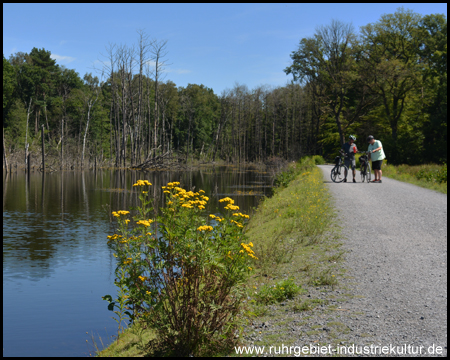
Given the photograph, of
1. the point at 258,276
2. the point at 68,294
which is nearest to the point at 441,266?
the point at 258,276

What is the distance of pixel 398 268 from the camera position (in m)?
6.75

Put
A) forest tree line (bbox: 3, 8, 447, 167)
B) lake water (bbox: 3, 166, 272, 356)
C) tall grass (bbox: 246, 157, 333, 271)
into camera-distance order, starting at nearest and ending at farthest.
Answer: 1. lake water (bbox: 3, 166, 272, 356)
2. tall grass (bbox: 246, 157, 333, 271)
3. forest tree line (bbox: 3, 8, 447, 167)

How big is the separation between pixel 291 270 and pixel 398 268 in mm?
1761

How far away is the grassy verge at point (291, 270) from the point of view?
5.13 m

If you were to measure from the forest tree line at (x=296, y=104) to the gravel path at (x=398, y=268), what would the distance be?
3069cm

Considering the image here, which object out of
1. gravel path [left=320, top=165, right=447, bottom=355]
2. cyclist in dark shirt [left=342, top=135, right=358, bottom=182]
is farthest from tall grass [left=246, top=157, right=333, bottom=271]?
cyclist in dark shirt [left=342, top=135, right=358, bottom=182]

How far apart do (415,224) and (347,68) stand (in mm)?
47810

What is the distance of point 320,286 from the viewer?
6.27m

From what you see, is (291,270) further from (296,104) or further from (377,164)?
(296,104)

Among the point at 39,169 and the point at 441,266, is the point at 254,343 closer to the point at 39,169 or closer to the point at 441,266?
the point at 441,266

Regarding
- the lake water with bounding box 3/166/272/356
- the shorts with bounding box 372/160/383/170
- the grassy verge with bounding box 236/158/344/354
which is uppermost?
the shorts with bounding box 372/160/383/170

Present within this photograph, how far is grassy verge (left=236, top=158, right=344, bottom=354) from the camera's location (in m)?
5.13

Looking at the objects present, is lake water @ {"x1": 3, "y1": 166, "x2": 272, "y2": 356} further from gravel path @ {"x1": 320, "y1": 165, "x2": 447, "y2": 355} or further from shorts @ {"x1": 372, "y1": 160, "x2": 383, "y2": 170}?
shorts @ {"x1": 372, "y1": 160, "x2": 383, "y2": 170}

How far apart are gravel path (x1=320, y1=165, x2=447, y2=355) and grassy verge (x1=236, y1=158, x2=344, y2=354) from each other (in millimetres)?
370
